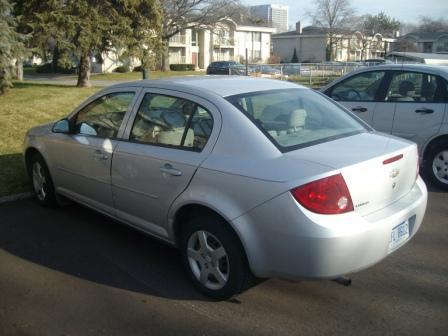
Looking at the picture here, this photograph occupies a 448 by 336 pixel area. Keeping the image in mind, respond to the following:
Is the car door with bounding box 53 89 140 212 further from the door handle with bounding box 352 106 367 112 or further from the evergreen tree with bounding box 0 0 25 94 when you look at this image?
the evergreen tree with bounding box 0 0 25 94

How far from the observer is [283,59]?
87312mm

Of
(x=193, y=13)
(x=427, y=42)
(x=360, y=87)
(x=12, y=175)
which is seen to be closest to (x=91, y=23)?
(x=12, y=175)

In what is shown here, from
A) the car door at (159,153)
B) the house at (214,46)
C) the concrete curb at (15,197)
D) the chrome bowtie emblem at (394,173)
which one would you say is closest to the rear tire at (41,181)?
the concrete curb at (15,197)

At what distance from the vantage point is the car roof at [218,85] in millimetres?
3996

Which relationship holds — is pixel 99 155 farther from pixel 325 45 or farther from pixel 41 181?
pixel 325 45

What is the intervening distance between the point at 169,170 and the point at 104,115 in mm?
1448

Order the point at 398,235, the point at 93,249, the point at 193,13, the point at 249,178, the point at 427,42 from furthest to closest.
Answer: the point at 427,42 < the point at 193,13 < the point at 93,249 < the point at 398,235 < the point at 249,178

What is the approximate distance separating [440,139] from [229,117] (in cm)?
419

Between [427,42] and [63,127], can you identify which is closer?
[63,127]

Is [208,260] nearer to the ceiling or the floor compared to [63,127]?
nearer to the floor

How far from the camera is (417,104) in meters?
6.84

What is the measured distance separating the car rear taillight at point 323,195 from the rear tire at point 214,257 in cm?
61

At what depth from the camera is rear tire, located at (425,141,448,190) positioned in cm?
665

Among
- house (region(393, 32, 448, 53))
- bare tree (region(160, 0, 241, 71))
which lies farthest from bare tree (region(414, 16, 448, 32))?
bare tree (region(160, 0, 241, 71))
